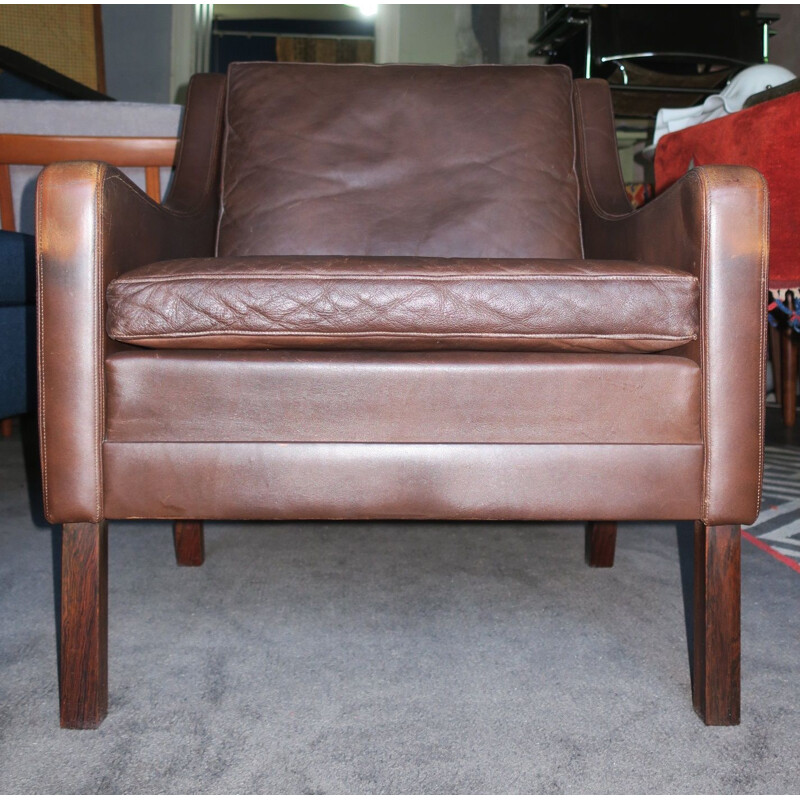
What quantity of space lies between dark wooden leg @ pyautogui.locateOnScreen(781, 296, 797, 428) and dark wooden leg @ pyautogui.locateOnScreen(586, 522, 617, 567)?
163 centimetres

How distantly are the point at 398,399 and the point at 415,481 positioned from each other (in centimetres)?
9

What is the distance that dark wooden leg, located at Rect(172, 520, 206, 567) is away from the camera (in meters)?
1.29

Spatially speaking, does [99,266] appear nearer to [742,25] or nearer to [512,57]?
[742,25]

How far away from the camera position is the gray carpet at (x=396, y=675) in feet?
2.40

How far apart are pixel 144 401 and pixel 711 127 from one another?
1.64m

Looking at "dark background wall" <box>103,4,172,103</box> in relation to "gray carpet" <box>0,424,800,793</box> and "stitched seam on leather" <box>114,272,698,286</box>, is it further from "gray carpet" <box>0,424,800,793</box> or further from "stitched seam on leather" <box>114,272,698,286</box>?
"stitched seam on leather" <box>114,272,698,286</box>

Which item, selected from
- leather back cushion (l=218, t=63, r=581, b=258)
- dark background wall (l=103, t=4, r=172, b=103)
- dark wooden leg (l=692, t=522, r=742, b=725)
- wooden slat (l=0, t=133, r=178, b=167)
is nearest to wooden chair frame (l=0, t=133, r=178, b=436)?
wooden slat (l=0, t=133, r=178, b=167)

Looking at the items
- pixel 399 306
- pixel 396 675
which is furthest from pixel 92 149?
pixel 396 675

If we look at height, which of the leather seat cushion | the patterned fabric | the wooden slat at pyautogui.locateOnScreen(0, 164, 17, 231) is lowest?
the patterned fabric

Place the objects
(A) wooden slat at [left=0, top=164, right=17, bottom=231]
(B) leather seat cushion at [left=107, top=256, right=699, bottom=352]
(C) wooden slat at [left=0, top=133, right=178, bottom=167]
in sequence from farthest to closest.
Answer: (A) wooden slat at [left=0, top=164, right=17, bottom=231] < (C) wooden slat at [left=0, top=133, right=178, bottom=167] < (B) leather seat cushion at [left=107, top=256, right=699, bottom=352]

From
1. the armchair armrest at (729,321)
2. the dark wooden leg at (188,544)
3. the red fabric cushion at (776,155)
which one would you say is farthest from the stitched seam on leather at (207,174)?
A: the red fabric cushion at (776,155)

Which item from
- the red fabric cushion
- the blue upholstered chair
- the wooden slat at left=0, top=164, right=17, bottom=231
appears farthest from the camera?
the wooden slat at left=0, top=164, right=17, bottom=231

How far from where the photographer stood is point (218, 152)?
4.77 ft

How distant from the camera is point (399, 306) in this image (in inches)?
32.9
